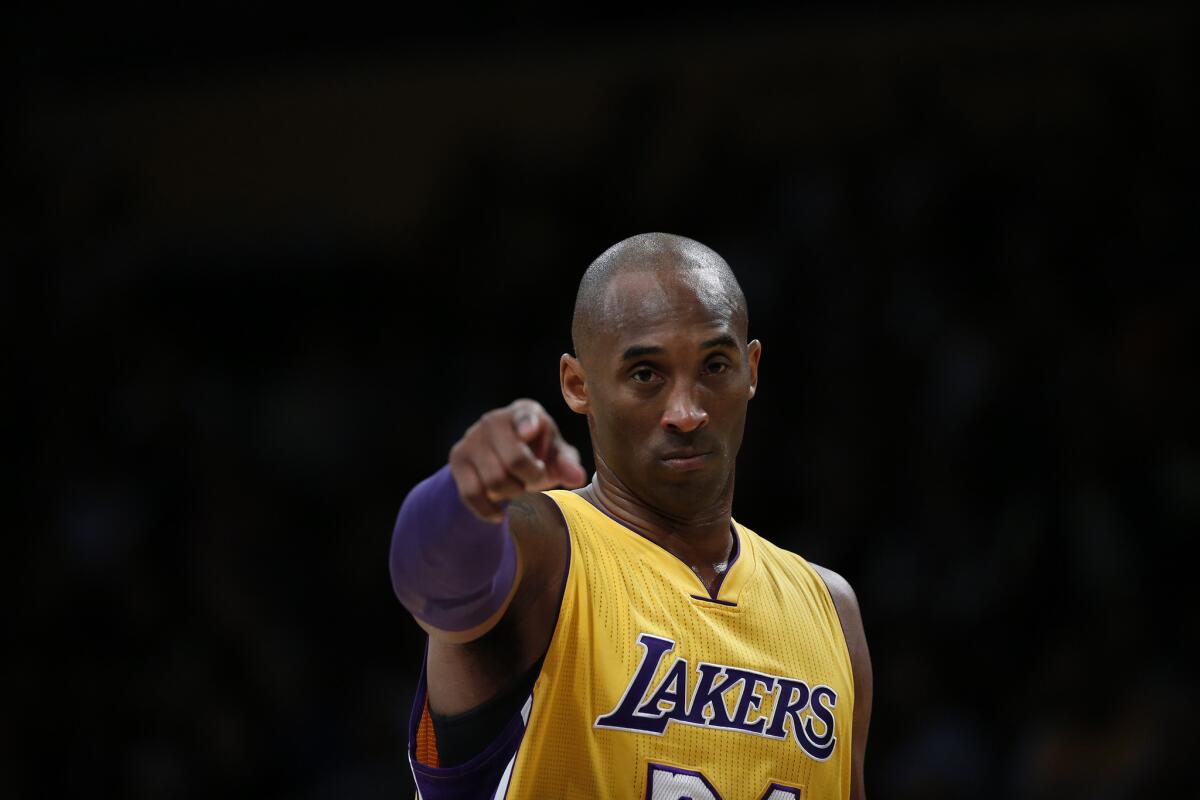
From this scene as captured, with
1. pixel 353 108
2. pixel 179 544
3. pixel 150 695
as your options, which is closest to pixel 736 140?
pixel 353 108

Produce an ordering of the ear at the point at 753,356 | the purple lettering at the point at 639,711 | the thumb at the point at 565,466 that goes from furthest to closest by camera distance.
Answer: the ear at the point at 753,356
the purple lettering at the point at 639,711
the thumb at the point at 565,466

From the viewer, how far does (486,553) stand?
2.43 metres

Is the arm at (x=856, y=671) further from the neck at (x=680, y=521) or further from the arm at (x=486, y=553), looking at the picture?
the arm at (x=486, y=553)

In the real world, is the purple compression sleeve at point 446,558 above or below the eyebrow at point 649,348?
below

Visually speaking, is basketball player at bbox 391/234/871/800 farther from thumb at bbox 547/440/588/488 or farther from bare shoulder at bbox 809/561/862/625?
thumb at bbox 547/440/588/488

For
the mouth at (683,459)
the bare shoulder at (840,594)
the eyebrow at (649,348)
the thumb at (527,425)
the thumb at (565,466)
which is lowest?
the bare shoulder at (840,594)

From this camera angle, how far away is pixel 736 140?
8.31 meters

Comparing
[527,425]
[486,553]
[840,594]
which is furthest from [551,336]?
[527,425]

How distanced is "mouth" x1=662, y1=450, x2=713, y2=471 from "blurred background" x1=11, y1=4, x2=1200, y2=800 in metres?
3.52

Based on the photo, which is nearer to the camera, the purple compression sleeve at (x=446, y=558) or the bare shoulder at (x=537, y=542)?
the purple compression sleeve at (x=446, y=558)

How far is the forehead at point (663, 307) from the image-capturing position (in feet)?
9.84

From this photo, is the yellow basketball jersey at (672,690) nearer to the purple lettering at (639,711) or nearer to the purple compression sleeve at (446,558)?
the purple lettering at (639,711)

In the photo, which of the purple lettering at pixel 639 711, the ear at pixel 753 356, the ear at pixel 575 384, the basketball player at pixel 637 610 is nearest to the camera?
the basketball player at pixel 637 610

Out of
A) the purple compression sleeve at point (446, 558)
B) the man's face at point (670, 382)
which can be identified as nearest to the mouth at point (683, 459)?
the man's face at point (670, 382)
